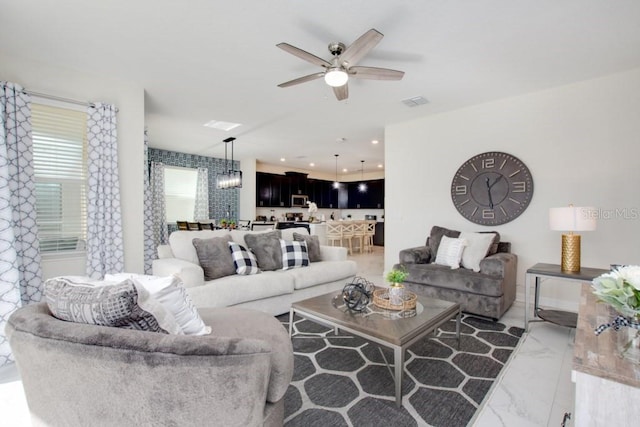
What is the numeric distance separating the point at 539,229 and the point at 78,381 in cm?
451

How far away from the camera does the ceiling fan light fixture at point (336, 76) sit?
2451 millimetres

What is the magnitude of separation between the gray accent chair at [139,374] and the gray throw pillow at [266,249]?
2428 mm

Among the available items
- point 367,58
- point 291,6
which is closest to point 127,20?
point 291,6

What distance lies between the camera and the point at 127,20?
233cm

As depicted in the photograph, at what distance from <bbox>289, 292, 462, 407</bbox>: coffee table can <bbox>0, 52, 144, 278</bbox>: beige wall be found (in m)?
2.27

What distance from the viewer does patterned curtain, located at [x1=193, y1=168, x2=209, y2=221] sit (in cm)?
758

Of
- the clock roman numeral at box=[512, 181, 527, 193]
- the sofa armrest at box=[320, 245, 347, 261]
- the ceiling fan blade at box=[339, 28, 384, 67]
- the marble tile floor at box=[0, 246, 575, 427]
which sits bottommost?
the marble tile floor at box=[0, 246, 575, 427]

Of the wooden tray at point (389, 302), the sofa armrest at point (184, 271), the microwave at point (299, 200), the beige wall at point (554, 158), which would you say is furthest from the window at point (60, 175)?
the microwave at point (299, 200)

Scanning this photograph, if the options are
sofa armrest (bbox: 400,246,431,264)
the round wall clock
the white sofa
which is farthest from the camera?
the round wall clock

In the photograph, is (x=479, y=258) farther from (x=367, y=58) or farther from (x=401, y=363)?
(x=367, y=58)

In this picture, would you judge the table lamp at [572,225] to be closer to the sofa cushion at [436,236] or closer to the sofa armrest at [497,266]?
the sofa armrest at [497,266]

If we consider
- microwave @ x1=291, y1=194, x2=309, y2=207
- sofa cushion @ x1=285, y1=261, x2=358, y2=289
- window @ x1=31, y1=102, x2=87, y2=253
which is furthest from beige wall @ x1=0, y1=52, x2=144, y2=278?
microwave @ x1=291, y1=194, x2=309, y2=207

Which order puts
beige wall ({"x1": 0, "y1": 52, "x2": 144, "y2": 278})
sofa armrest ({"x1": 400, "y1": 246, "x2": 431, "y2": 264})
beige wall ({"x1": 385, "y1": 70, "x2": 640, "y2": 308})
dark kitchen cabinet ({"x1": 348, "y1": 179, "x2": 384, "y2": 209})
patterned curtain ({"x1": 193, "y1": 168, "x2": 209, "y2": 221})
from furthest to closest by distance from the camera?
dark kitchen cabinet ({"x1": 348, "y1": 179, "x2": 384, "y2": 209}) < patterned curtain ({"x1": 193, "y1": 168, "x2": 209, "y2": 221}) < sofa armrest ({"x1": 400, "y1": 246, "x2": 431, "y2": 264}) < beige wall ({"x1": 385, "y1": 70, "x2": 640, "y2": 308}) < beige wall ({"x1": 0, "y1": 52, "x2": 144, "y2": 278})

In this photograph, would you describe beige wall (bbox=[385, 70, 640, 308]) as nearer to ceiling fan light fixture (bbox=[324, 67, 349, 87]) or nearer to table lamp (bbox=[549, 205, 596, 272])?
table lamp (bbox=[549, 205, 596, 272])
